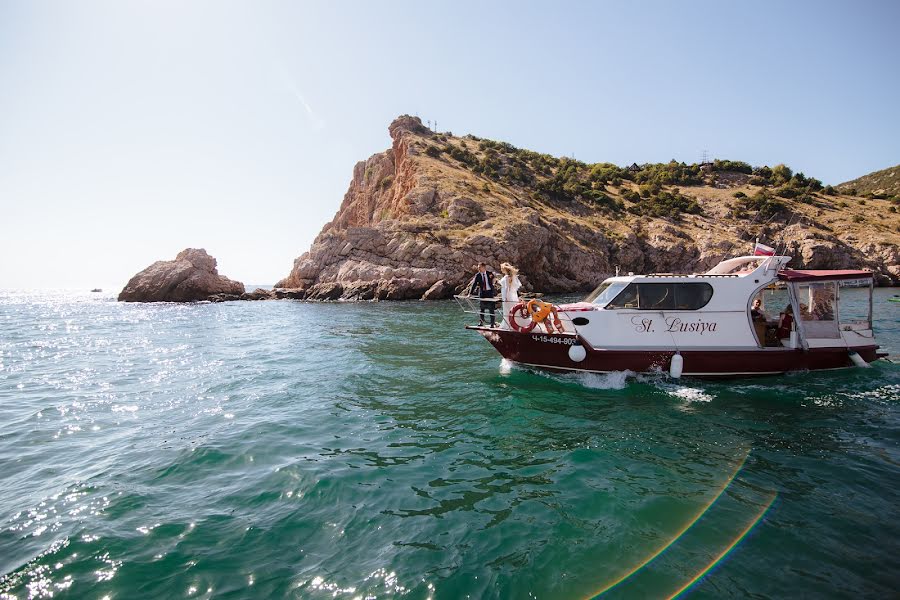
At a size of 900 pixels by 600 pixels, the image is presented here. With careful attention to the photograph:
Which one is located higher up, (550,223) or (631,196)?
(631,196)

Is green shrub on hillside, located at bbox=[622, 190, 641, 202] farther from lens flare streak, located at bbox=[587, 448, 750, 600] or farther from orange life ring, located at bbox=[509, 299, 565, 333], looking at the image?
lens flare streak, located at bbox=[587, 448, 750, 600]

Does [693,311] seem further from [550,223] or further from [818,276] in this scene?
[550,223]

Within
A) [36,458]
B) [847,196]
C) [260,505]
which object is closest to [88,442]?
[36,458]

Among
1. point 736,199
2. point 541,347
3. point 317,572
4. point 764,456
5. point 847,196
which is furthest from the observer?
point 847,196

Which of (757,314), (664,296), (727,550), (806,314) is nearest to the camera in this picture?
(727,550)

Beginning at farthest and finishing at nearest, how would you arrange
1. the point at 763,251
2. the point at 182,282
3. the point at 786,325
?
the point at 182,282, the point at 786,325, the point at 763,251

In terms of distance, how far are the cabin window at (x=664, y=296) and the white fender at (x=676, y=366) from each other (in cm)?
138

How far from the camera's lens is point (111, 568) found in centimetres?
466

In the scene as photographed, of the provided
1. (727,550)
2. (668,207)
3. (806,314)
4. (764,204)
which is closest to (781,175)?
(764,204)

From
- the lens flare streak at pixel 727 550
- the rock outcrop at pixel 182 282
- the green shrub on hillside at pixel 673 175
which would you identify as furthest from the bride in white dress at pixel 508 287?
the green shrub on hillside at pixel 673 175

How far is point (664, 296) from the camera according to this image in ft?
38.9

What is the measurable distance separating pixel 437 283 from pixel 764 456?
127ft

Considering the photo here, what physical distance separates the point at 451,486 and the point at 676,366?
800 centimetres

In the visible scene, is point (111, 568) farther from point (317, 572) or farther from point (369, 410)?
point (369, 410)
